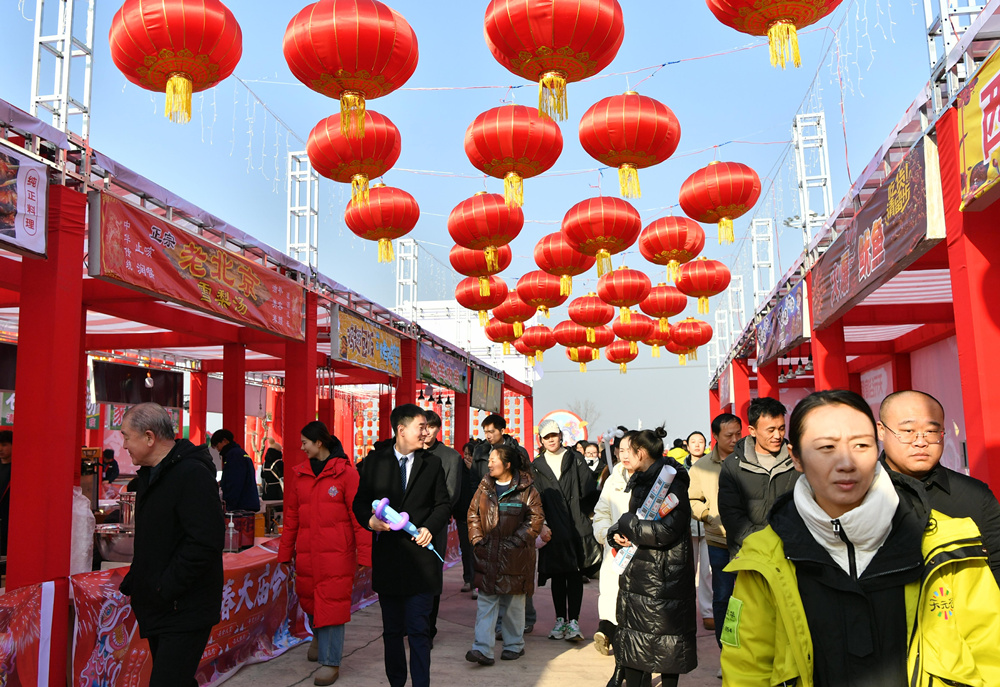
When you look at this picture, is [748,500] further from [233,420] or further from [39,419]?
[233,420]

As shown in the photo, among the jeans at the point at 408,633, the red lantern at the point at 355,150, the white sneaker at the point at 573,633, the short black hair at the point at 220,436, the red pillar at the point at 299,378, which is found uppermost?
the red lantern at the point at 355,150

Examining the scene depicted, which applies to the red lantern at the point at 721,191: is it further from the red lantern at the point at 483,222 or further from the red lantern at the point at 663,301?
the red lantern at the point at 663,301

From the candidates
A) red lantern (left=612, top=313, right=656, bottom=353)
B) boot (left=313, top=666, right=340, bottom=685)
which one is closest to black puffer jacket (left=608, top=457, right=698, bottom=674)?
boot (left=313, top=666, right=340, bottom=685)

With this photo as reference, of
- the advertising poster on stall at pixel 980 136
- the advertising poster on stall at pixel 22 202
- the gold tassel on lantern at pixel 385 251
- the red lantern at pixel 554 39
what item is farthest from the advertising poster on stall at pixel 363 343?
the advertising poster on stall at pixel 980 136

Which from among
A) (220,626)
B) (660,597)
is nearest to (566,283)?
(220,626)

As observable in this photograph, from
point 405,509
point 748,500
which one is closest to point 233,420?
point 405,509

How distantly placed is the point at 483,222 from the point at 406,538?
15.6ft

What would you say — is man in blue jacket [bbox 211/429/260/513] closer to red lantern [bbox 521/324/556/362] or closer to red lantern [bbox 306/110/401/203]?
red lantern [bbox 306/110/401/203]

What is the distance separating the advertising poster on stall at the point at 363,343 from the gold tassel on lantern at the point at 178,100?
17.0 feet

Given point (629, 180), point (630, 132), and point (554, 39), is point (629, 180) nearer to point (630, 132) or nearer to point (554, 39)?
point (630, 132)

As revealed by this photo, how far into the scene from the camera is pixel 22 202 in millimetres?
4668

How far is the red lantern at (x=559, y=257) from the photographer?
1036cm

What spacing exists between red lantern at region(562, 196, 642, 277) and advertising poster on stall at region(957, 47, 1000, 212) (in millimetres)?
4625

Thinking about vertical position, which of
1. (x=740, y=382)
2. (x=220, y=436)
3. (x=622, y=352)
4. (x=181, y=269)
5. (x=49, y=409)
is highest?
(x=622, y=352)
